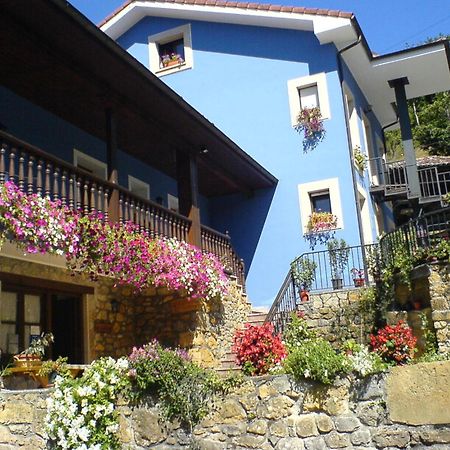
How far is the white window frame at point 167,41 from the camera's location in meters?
15.4

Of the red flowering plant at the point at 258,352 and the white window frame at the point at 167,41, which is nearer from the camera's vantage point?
the red flowering plant at the point at 258,352

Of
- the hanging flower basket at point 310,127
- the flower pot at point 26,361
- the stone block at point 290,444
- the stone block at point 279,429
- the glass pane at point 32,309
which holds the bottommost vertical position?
the stone block at point 290,444

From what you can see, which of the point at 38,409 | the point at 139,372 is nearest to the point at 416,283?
the point at 139,372

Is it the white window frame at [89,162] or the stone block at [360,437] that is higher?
the white window frame at [89,162]

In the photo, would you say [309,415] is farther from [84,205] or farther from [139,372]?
[84,205]

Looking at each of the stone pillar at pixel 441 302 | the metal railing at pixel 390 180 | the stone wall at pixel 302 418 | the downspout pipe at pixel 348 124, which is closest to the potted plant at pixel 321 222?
the downspout pipe at pixel 348 124

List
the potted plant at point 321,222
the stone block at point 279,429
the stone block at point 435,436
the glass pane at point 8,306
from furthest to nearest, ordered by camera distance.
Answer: the potted plant at point 321,222, the glass pane at point 8,306, the stone block at point 279,429, the stone block at point 435,436

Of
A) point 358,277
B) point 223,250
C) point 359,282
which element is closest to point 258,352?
point 223,250

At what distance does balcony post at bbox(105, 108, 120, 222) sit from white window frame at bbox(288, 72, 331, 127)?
6485 millimetres

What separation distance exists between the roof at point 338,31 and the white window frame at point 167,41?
385 millimetres

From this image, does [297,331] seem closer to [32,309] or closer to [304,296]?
[304,296]

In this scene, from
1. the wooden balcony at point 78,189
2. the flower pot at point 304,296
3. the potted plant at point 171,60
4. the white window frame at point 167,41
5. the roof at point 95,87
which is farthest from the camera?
the potted plant at point 171,60

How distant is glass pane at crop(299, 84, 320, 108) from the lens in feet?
46.1

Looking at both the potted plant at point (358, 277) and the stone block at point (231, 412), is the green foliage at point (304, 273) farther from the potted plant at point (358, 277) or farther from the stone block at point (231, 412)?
the stone block at point (231, 412)
